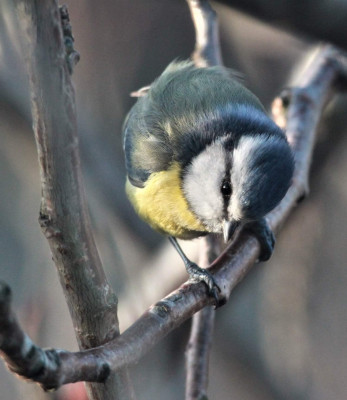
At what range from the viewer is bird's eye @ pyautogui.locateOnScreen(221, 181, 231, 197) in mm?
1169

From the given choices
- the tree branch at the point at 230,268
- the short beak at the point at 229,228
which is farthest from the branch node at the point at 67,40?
the short beak at the point at 229,228

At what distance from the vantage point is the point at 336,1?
1.30m

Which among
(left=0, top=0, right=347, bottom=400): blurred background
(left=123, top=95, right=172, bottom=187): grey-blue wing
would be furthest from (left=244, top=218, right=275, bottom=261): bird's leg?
(left=0, top=0, right=347, bottom=400): blurred background

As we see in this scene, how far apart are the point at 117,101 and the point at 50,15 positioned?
5.28 ft

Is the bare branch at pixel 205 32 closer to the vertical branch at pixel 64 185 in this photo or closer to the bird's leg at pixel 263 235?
the bird's leg at pixel 263 235

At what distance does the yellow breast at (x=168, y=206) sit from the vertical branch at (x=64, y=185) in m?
0.49

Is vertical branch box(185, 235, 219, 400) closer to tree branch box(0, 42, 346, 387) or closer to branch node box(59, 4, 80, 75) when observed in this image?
tree branch box(0, 42, 346, 387)

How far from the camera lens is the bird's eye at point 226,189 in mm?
1169

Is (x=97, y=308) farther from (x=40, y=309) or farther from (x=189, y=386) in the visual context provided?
(x=40, y=309)

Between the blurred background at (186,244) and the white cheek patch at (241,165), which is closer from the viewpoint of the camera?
the white cheek patch at (241,165)

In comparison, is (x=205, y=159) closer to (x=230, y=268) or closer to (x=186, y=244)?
(x=230, y=268)

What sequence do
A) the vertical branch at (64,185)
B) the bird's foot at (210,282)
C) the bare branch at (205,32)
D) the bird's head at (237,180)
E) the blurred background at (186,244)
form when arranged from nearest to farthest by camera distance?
the vertical branch at (64,185)
the bird's foot at (210,282)
the bird's head at (237,180)
the bare branch at (205,32)
the blurred background at (186,244)

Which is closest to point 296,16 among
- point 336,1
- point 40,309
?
point 336,1

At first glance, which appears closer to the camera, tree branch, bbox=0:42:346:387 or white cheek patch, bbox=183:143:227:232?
tree branch, bbox=0:42:346:387
